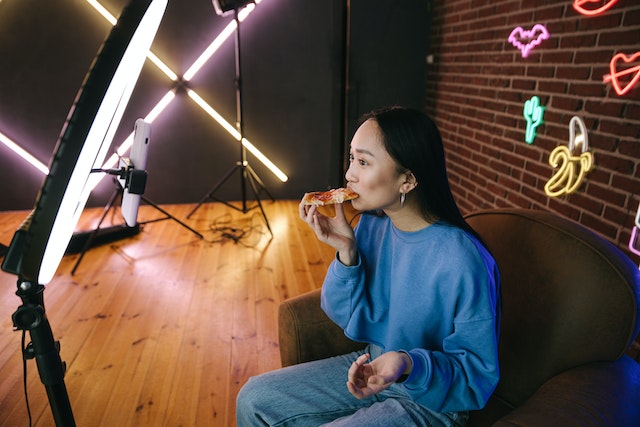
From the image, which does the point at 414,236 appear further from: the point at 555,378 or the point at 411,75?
the point at 411,75

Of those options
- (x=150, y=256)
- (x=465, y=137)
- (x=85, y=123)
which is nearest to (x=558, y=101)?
(x=465, y=137)

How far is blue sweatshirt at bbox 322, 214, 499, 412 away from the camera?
926 millimetres

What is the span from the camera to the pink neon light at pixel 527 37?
2350 mm

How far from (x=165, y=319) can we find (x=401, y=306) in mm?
1738

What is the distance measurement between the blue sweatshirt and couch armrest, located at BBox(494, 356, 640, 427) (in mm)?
106

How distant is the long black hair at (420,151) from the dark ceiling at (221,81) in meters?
2.97

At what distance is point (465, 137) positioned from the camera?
3.40 meters

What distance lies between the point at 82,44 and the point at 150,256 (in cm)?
204

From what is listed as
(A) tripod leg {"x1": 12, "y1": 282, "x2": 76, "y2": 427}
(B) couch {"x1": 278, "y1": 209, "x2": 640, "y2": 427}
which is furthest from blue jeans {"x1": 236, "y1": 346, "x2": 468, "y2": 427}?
(A) tripod leg {"x1": 12, "y1": 282, "x2": 76, "y2": 427}

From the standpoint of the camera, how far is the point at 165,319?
2385 mm

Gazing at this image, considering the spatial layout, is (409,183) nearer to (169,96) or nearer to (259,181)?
(259,181)

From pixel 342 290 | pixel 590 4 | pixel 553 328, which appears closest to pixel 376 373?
pixel 342 290

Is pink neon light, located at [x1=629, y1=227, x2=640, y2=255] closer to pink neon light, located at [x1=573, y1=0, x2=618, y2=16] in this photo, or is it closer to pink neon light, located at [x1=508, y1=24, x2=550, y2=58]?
pink neon light, located at [x1=573, y1=0, x2=618, y2=16]

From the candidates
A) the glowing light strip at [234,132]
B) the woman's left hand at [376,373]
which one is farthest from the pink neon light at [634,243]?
the glowing light strip at [234,132]
